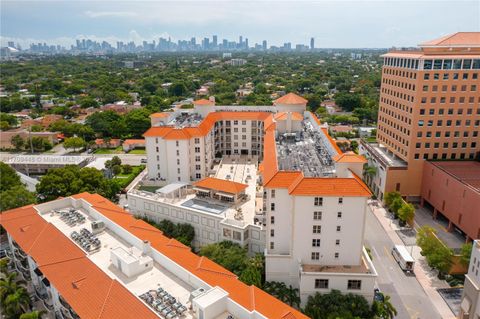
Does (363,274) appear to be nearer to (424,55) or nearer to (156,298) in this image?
(156,298)

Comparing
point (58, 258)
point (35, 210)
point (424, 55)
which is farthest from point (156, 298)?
point (424, 55)

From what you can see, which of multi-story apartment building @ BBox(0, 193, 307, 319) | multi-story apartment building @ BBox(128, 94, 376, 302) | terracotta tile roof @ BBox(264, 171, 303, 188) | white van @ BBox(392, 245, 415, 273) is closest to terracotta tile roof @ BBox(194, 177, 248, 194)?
multi-story apartment building @ BBox(128, 94, 376, 302)

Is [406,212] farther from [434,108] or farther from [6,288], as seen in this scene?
[6,288]

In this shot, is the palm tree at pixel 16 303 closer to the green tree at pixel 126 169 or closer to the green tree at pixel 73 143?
the green tree at pixel 126 169

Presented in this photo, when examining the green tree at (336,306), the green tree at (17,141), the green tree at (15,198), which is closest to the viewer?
the green tree at (336,306)

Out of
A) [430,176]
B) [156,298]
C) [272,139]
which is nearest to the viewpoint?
[156,298]

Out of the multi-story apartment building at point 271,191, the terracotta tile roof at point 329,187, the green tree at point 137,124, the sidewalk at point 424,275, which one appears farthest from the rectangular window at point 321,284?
the green tree at point 137,124
